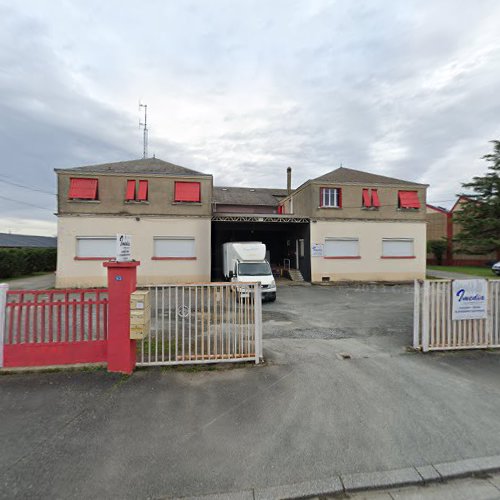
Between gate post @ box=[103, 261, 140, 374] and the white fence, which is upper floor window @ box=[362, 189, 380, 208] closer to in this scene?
the white fence

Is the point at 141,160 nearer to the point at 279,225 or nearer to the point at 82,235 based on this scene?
the point at 82,235

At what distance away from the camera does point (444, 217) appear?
33.3m

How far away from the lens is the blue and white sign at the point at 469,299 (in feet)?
19.5

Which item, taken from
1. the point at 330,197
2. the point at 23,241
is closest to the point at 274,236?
the point at 330,197

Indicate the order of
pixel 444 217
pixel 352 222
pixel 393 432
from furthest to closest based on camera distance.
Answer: pixel 444 217 < pixel 352 222 < pixel 393 432

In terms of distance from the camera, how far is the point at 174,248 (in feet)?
57.6

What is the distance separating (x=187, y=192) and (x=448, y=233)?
98.6 feet

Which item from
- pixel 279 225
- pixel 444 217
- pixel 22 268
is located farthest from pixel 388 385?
pixel 444 217

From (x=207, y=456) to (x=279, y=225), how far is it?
21.2 m

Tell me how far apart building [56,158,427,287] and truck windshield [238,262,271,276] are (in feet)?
15.8

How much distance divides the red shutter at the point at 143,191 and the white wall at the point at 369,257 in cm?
1044

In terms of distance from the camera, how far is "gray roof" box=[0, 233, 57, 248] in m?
36.4

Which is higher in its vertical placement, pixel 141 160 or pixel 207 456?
pixel 141 160

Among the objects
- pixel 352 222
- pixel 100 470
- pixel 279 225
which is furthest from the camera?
pixel 279 225
